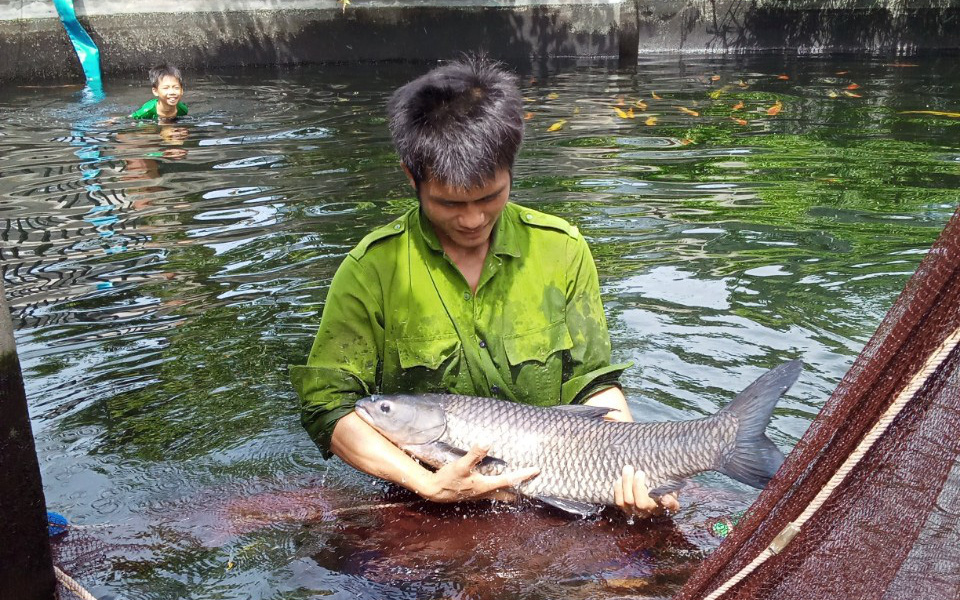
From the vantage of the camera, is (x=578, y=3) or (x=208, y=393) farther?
(x=578, y=3)

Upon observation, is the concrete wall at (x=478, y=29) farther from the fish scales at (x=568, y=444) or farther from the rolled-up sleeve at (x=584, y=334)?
the fish scales at (x=568, y=444)

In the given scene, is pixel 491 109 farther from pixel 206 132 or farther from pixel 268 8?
pixel 268 8

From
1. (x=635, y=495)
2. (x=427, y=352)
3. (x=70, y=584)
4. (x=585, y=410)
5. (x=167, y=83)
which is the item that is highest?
(x=167, y=83)

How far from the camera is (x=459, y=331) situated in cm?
407

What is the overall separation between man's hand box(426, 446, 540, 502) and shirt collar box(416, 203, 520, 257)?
2.76 feet

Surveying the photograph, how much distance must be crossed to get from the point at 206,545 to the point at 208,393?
165cm

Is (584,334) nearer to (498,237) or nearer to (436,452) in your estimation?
(498,237)

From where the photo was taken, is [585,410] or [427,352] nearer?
[585,410]

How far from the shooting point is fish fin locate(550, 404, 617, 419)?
387cm

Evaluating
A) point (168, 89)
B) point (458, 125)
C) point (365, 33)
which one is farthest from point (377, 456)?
point (365, 33)

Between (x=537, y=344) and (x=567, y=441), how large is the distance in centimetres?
49

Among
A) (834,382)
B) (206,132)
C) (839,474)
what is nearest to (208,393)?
(834,382)

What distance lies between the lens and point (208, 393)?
558cm

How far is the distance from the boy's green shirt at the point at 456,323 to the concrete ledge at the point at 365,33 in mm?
14230
